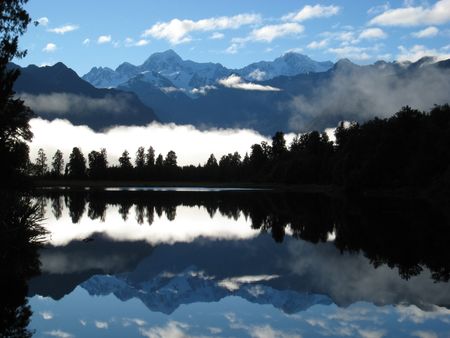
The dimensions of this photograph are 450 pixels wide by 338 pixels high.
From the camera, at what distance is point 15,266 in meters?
27.1

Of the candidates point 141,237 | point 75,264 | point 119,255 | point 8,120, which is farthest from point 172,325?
point 141,237

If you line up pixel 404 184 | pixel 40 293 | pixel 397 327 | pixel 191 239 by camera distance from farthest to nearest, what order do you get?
pixel 404 184, pixel 191 239, pixel 40 293, pixel 397 327

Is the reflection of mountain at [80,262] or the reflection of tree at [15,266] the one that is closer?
the reflection of tree at [15,266]

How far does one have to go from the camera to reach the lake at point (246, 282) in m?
19.2

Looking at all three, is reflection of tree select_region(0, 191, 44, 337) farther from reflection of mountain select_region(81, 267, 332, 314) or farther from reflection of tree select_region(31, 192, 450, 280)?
reflection of tree select_region(31, 192, 450, 280)

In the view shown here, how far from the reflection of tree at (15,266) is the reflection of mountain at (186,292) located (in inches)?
128

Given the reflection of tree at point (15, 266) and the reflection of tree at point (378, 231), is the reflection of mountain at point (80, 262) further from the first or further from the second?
the reflection of tree at point (378, 231)

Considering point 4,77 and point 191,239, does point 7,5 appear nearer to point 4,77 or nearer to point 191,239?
point 4,77

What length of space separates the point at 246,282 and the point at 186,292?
3897 mm

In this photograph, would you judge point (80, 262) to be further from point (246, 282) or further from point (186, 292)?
point (246, 282)

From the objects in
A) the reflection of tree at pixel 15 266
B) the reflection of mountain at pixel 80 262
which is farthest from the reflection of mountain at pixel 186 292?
the reflection of tree at pixel 15 266

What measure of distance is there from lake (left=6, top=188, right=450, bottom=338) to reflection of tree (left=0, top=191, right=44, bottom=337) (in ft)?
1.68

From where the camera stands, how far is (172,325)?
19.2 meters

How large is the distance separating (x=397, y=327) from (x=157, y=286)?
39.8ft
